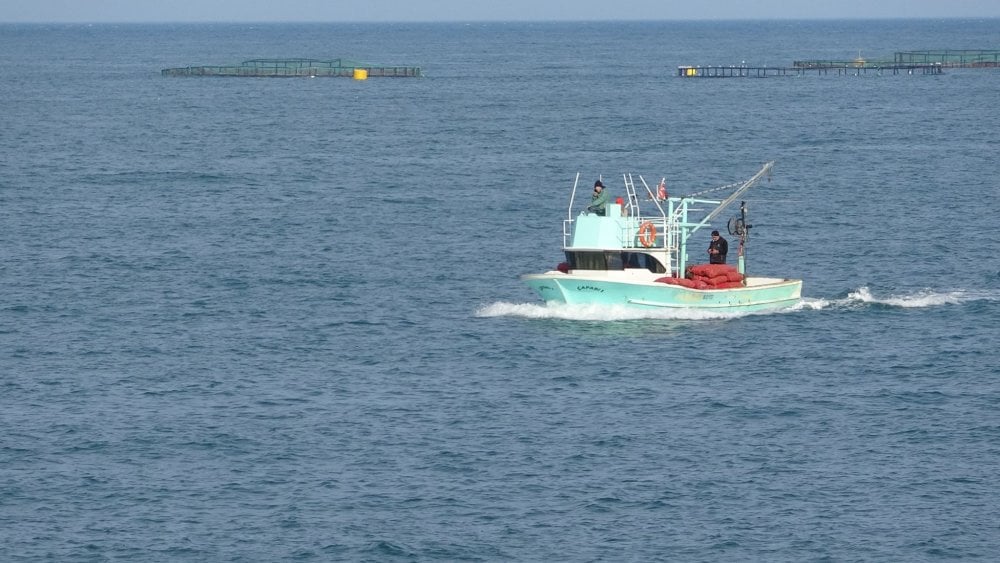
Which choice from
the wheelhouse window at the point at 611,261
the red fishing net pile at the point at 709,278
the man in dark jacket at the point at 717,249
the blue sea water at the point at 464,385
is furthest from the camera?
the man in dark jacket at the point at 717,249

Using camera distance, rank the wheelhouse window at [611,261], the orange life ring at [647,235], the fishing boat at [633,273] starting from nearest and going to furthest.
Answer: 1. the fishing boat at [633,273]
2. the wheelhouse window at [611,261]
3. the orange life ring at [647,235]

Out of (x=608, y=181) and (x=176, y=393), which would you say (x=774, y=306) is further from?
(x=608, y=181)

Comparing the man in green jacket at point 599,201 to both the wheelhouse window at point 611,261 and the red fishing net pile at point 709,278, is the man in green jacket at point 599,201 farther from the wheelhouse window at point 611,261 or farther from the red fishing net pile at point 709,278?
the red fishing net pile at point 709,278

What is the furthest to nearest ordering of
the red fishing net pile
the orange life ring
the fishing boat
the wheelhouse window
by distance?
the orange life ring, the wheelhouse window, the red fishing net pile, the fishing boat

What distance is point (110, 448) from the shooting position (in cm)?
4584

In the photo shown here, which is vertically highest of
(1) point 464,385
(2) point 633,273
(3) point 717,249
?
(3) point 717,249

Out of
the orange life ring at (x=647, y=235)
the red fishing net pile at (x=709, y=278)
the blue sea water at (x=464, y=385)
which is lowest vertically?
the blue sea water at (x=464, y=385)

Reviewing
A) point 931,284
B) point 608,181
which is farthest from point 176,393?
point 608,181

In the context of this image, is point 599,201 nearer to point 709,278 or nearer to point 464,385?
point 709,278

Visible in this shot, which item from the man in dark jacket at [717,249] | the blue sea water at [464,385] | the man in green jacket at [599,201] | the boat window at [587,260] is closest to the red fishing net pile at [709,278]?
the man in dark jacket at [717,249]

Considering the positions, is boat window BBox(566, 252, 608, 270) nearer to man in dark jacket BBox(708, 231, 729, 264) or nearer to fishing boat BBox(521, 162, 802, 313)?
fishing boat BBox(521, 162, 802, 313)

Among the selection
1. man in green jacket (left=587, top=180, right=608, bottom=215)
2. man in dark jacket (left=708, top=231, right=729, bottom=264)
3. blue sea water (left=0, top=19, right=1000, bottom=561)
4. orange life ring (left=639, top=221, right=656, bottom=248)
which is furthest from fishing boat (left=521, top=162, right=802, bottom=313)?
blue sea water (left=0, top=19, right=1000, bottom=561)

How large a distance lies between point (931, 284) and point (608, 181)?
41784mm

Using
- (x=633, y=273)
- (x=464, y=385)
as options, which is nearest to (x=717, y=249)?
(x=633, y=273)
